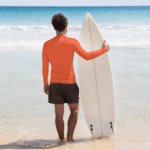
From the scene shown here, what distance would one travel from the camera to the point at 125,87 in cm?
414

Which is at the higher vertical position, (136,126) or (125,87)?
(125,87)

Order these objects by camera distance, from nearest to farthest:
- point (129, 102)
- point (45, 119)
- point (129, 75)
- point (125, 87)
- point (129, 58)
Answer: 1. point (45, 119)
2. point (129, 102)
3. point (125, 87)
4. point (129, 75)
5. point (129, 58)

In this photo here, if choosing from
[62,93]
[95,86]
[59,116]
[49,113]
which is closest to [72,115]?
[59,116]

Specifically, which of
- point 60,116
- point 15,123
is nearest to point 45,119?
point 15,123

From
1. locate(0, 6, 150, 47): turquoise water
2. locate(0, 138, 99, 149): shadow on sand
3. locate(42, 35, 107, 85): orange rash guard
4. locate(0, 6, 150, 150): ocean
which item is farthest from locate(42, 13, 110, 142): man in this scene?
locate(0, 6, 150, 47): turquoise water

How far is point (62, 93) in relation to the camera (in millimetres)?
2004

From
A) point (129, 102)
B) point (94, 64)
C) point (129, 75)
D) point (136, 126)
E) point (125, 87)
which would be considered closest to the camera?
point (94, 64)

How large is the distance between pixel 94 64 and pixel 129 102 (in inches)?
54.1

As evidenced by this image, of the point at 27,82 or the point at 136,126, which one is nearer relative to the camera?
the point at 136,126

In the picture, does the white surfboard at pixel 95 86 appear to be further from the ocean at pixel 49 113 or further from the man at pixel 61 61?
the man at pixel 61 61

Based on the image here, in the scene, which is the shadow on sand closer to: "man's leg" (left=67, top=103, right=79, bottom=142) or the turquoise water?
"man's leg" (left=67, top=103, right=79, bottom=142)

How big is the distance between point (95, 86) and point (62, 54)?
69cm

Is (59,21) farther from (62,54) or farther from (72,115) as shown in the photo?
(72,115)

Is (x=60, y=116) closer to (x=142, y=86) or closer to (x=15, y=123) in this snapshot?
(x=15, y=123)
